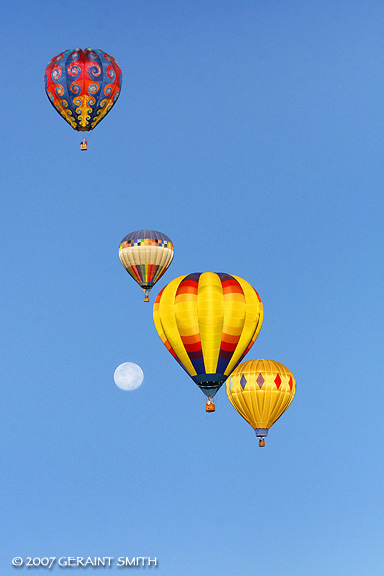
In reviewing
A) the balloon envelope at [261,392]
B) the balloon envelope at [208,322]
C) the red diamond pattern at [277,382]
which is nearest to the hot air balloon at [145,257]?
the balloon envelope at [261,392]

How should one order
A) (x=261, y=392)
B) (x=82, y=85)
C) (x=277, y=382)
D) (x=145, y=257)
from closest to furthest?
(x=82, y=85) < (x=261, y=392) < (x=277, y=382) < (x=145, y=257)

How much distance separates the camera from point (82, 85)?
5978cm

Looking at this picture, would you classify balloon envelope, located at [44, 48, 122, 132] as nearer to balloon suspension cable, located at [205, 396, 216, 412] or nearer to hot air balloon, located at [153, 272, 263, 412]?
hot air balloon, located at [153, 272, 263, 412]

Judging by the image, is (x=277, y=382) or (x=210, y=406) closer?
(x=210, y=406)

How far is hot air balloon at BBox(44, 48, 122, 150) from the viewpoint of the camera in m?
59.8

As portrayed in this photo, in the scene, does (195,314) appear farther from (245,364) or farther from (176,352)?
(245,364)

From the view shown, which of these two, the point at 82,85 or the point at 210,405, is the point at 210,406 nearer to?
the point at 210,405

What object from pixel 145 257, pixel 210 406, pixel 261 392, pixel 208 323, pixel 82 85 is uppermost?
pixel 82 85

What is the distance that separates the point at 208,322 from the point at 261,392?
585 centimetres

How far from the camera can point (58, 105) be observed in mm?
60531

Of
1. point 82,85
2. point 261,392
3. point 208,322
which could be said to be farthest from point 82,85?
point 261,392

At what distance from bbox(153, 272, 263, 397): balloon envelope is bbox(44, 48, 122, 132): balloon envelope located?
9130 millimetres

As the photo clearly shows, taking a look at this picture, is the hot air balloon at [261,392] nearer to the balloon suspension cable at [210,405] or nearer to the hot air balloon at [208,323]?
the hot air balloon at [208,323]

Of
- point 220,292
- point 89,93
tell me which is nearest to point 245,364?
point 220,292
